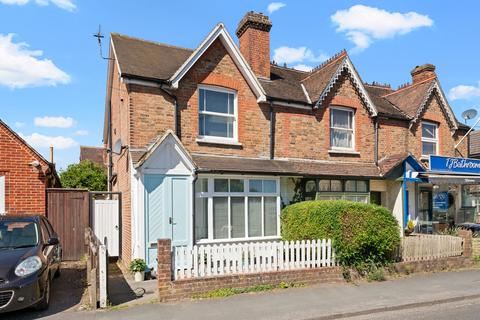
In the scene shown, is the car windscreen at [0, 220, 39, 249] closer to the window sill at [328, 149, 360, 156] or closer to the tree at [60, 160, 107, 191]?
the window sill at [328, 149, 360, 156]

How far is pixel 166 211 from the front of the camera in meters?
10.7

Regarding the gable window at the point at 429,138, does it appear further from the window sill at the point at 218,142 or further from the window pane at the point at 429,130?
the window sill at the point at 218,142

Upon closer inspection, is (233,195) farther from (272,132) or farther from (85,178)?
(85,178)

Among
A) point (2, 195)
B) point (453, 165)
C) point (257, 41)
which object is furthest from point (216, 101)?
point (453, 165)

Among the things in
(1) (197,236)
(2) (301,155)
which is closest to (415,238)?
(2) (301,155)

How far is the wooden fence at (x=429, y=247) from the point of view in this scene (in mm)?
11148

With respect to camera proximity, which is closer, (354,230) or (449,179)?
(354,230)

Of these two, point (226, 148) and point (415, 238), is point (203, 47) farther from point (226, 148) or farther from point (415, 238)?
point (415, 238)

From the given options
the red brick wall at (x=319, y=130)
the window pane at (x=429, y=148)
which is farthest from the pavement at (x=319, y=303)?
the window pane at (x=429, y=148)

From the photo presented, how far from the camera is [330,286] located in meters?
9.41

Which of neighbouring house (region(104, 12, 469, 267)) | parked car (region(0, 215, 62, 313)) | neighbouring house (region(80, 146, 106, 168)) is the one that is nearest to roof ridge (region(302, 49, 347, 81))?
neighbouring house (region(104, 12, 469, 267))

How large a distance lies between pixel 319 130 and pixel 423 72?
7747 mm

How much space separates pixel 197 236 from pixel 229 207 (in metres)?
1.29

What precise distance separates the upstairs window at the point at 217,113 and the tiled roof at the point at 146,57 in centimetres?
132
